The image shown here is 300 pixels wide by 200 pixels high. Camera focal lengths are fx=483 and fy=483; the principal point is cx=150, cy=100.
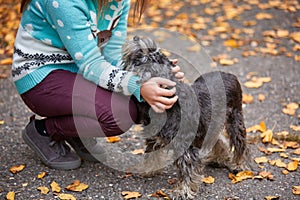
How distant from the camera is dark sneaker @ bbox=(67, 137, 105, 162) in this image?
3611 millimetres

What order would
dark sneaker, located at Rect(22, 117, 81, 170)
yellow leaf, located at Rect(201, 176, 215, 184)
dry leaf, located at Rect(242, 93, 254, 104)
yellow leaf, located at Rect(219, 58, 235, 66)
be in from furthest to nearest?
yellow leaf, located at Rect(219, 58, 235, 66)
dry leaf, located at Rect(242, 93, 254, 104)
dark sneaker, located at Rect(22, 117, 81, 170)
yellow leaf, located at Rect(201, 176, 215, 184)

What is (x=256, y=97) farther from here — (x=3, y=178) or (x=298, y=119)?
(x=3, y=178)

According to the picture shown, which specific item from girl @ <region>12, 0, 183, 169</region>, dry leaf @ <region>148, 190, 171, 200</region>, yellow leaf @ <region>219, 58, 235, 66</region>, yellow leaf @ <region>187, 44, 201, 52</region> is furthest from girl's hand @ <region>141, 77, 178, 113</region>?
yellow leaf @ <region>187, 44, 201, 52</region>

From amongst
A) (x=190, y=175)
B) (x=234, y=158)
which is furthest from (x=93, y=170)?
(x=234, y=158)

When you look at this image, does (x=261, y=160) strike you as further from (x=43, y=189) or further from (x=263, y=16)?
(x=263, y=16)

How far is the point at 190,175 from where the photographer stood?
3125 millimetres

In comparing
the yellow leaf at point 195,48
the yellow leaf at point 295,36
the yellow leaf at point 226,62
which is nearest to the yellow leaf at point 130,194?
the yellow leaf at point 226,62

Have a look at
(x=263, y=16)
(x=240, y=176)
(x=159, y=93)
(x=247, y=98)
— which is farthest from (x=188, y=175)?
(x=263, y=16)

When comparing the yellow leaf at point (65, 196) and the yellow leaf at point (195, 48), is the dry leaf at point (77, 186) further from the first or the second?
the yellow leaf at point (195, 48)

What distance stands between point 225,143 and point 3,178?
160cm

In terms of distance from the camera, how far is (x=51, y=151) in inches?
137

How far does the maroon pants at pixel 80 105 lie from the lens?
3195 mm

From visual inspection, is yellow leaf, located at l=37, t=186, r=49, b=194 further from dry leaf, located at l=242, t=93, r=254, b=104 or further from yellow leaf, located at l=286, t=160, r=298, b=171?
dry leaf, located at l=242, t=93, r=254, b=104

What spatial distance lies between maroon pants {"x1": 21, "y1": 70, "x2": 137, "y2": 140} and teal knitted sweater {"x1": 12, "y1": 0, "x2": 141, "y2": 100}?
0.07m
